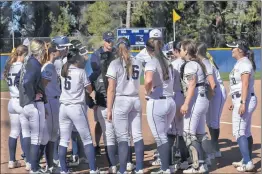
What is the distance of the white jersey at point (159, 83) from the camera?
5.21m

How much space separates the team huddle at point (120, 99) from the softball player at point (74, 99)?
11 mm

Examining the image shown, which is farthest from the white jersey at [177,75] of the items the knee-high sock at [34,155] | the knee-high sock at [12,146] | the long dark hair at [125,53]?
the knee-high sock at [12,146]

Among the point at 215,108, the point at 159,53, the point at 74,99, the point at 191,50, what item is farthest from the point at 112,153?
the point at 215,108

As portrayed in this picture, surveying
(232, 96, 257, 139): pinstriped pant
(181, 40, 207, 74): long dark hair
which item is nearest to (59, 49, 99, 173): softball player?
(181, 40, 207, 74): long dark hair

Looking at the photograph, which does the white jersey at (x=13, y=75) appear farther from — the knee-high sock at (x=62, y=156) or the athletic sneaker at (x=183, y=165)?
the athletic sneaker at (x=183, y=165)

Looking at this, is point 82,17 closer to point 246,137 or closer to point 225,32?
point 225,32

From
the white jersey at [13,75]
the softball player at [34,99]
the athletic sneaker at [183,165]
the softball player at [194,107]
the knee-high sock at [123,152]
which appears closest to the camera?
the softball player at [34,99]

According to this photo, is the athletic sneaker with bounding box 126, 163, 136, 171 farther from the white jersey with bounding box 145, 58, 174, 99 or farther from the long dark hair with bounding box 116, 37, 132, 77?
the long dark hair with bounding box 116, 37, 132, 77

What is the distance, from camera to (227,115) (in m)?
10.8

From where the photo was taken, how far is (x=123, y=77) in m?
5.23

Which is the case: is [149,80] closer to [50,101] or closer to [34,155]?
[50,101]

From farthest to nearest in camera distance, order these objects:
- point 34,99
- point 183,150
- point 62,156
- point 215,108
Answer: point 215,108 → point 183,150 → point 62,156 → point 34,99

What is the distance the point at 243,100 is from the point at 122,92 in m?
1.43

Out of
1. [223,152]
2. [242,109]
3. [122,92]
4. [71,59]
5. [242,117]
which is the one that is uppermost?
[71,59]
